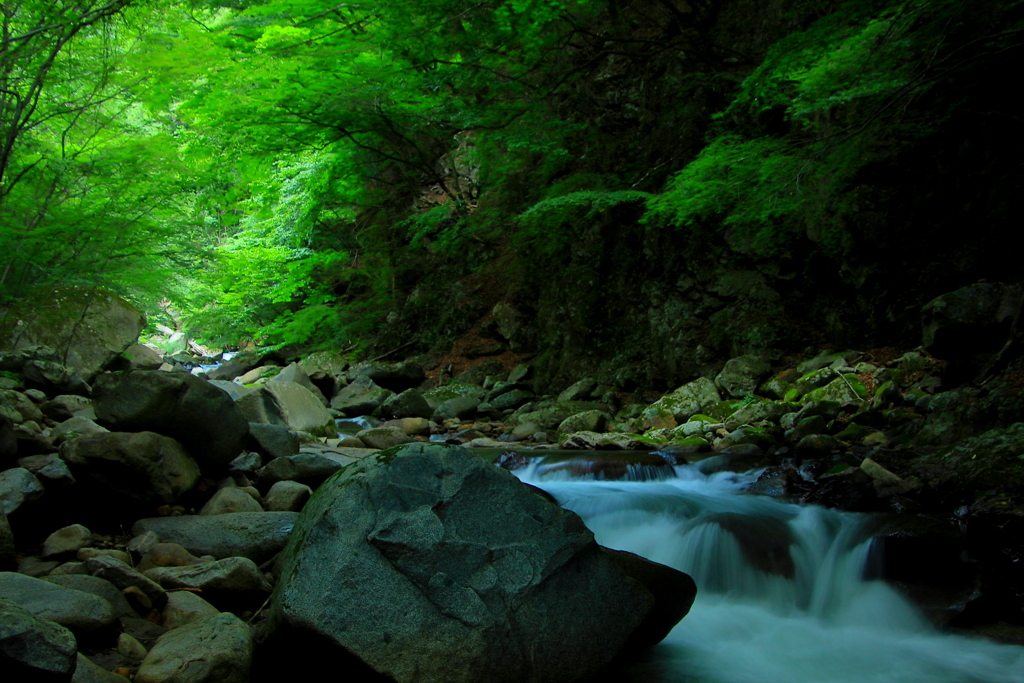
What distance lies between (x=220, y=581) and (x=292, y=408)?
539 cm

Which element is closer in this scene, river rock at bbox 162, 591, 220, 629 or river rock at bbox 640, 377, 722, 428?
river rock at bbox 162, 591, 220, 629

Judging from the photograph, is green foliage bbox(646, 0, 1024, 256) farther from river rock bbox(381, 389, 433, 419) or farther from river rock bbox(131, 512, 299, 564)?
river rock bbox(131, 512, 299, 564)

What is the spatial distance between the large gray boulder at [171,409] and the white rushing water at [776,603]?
2935mm

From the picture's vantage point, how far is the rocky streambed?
2.52m

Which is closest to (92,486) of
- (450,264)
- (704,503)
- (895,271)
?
(704,503)

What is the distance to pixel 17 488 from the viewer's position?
3.49m

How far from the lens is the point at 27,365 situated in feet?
25.0

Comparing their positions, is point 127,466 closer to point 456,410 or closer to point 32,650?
point 32,650

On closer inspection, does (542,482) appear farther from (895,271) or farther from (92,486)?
(895,271)

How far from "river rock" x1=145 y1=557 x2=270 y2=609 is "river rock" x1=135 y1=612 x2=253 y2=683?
0.51m

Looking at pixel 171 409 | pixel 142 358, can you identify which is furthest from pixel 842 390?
pixel 142 358

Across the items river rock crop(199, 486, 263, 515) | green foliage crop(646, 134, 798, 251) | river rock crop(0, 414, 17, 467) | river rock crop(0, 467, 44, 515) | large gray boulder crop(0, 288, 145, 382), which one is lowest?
river rock crop(199, 486, 263, 515)

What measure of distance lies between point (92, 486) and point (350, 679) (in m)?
2.46

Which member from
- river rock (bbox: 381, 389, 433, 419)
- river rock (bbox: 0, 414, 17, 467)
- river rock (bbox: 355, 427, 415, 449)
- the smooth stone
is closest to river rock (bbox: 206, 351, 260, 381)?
river rock (bbox: 381, 389, 433, 419)
